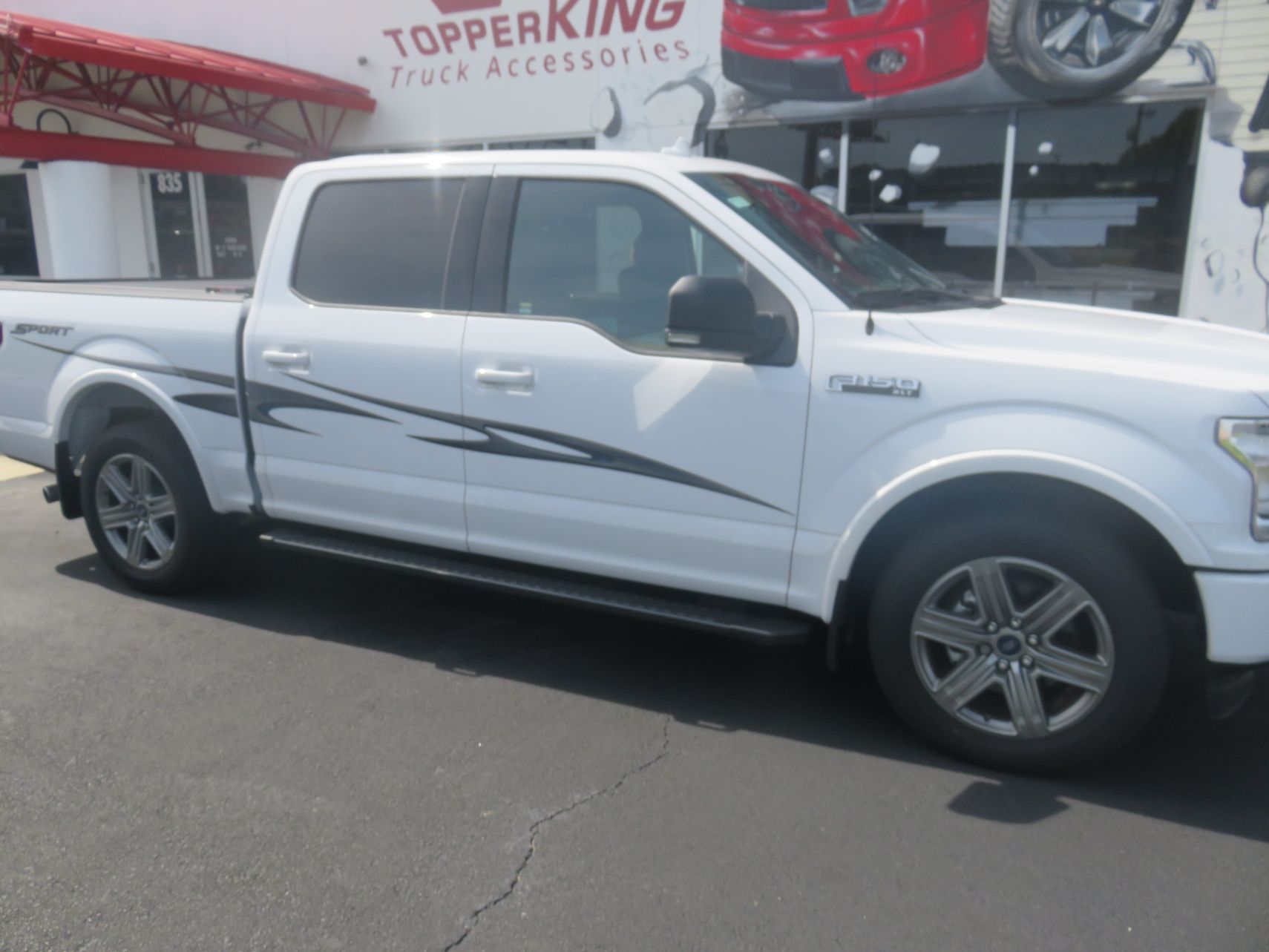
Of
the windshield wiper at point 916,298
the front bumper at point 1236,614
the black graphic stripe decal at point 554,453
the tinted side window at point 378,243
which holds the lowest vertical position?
the front bumper at point 1236,614

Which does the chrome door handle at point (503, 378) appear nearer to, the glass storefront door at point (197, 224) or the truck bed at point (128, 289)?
the truck bed at point (128, 289)

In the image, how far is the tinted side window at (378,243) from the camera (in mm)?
4242

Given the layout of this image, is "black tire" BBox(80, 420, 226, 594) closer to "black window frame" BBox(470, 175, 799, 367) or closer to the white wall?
"black window frame" BBox(470, 175, 799, 367)

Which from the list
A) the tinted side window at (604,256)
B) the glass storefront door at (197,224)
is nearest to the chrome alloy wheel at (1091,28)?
the tinted side window at (604,256)

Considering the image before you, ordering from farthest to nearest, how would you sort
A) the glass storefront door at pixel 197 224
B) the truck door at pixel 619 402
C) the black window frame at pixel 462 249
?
the glass storefront door at pixel 197 224, the black window frame at pixel 462 249, the truck door at pixel 619 402

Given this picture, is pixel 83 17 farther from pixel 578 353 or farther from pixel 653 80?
pixel 578 353

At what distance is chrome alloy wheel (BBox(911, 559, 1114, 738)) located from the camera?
325cm

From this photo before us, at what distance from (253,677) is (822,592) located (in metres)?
2.27

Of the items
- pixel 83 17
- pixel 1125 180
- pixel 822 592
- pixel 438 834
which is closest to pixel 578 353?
pixel 822 592

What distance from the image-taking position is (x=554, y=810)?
128 inches

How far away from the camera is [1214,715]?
124 inches

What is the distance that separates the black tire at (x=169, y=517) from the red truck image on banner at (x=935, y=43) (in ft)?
24.5

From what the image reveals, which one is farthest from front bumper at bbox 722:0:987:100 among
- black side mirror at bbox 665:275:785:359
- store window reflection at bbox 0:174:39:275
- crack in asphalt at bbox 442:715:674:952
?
store window reflection at bbox 0:174:39:275

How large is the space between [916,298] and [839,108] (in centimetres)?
690
